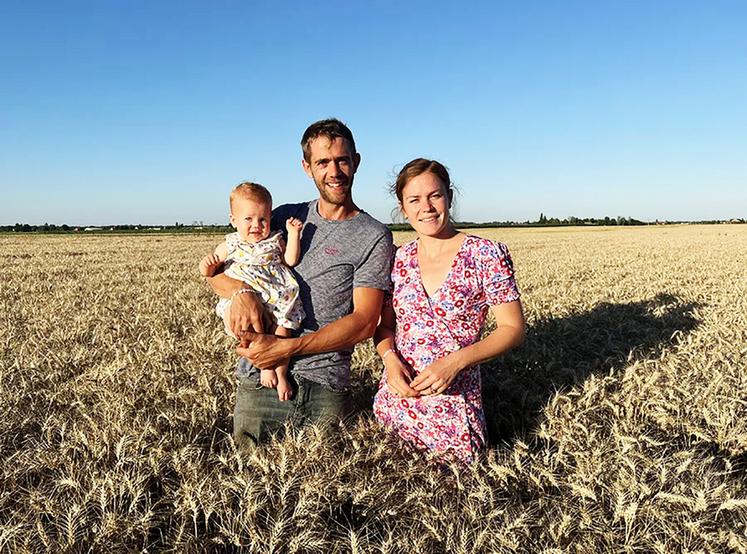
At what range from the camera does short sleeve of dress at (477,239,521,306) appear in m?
3.00

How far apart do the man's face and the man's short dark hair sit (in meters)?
0.02

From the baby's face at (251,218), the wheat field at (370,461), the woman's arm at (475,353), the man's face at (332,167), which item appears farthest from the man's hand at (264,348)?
the man's face at (332,167)

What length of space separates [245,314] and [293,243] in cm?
58

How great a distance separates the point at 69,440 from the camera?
300cm

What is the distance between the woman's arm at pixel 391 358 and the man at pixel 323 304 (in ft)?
0.38

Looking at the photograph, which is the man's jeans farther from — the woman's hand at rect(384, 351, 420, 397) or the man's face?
the man's face

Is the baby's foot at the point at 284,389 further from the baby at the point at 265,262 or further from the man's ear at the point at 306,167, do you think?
the man's ear at the point at 306,167

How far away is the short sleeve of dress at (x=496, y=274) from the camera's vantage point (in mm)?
3002

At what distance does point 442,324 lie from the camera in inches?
123

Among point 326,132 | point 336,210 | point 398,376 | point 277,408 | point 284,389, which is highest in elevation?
point 326,132

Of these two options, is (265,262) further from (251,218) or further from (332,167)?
(332,167)

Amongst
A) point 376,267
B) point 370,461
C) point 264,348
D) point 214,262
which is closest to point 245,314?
point 264,348

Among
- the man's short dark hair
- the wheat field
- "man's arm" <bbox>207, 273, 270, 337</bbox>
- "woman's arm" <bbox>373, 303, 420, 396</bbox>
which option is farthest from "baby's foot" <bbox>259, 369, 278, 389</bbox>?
the man's short dark hair

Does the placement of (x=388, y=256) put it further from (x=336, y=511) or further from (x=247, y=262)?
(x=336, y=511)
